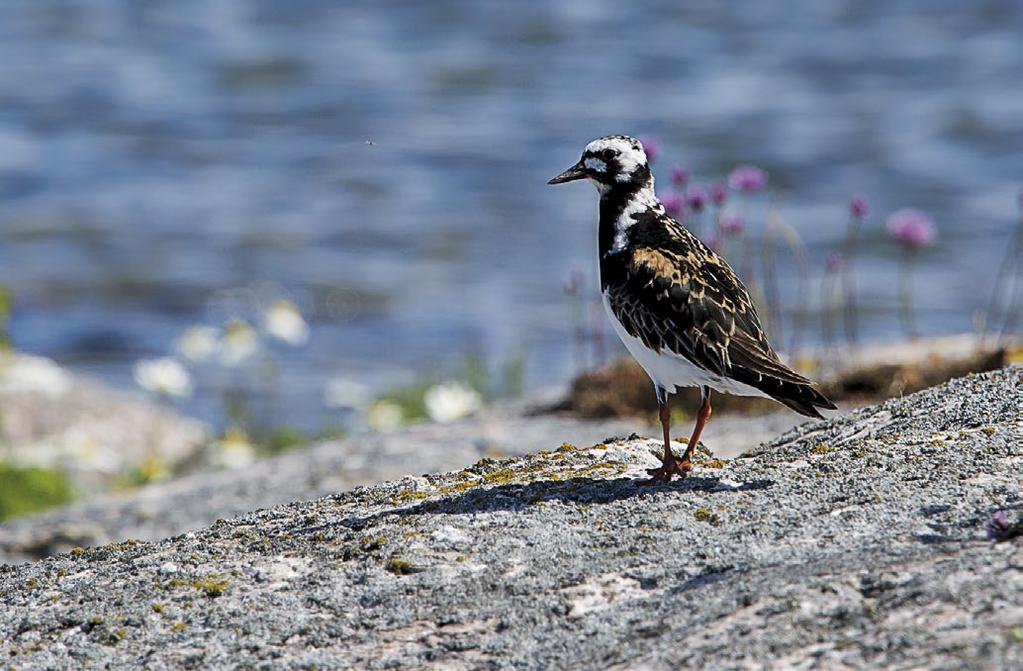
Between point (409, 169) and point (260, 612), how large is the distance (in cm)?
1685

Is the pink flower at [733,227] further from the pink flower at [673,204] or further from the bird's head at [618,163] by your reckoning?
the bird's head at [618,163]

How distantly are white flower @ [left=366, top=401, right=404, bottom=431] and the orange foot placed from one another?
5.39 m

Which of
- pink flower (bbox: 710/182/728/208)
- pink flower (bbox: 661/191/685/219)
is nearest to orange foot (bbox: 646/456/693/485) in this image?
pink flower (bbox: 710/182/728/208)

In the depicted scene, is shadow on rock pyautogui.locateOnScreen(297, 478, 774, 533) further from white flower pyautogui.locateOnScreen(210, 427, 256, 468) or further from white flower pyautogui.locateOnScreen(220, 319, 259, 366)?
white flower pyautogui.locateOnScreen(220, 319, 259, 366)

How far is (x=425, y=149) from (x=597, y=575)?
17.6 metres

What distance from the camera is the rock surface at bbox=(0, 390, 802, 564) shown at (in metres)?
8.80

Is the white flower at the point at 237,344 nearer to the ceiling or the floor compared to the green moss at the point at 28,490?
nearer to the ceiling

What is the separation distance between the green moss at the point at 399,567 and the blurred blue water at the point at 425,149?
9.11m

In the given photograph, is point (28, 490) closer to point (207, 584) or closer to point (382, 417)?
point (382, 417)

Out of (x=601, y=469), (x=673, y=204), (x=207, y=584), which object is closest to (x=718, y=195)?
(x=673, y=204)

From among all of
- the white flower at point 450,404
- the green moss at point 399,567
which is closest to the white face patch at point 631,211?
the green moss at point 399,567

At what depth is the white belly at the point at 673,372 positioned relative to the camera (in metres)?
5.70

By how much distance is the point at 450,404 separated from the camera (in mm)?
10922

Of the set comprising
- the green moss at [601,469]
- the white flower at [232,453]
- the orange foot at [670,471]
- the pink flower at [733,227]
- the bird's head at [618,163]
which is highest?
the bird's head at [618,163]
